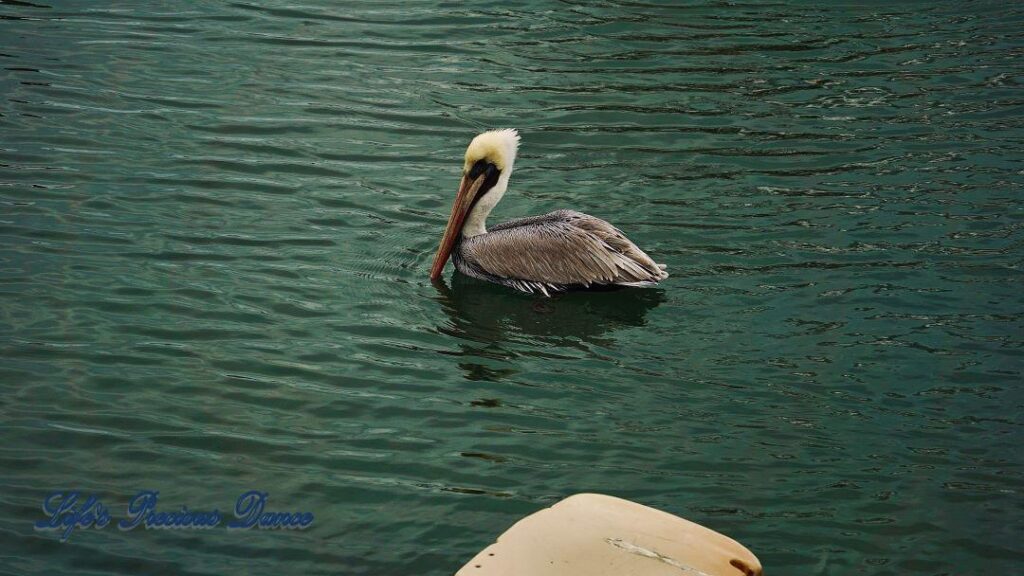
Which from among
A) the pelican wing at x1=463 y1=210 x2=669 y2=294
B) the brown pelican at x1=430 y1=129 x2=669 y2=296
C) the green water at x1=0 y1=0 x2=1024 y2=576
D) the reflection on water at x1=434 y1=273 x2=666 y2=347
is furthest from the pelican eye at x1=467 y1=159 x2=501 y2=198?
the reflection on water at x1=434 y1=273 x2=666 y2=347

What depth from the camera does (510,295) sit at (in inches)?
263

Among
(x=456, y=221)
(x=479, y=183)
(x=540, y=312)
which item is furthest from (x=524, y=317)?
(x=479, y=183)

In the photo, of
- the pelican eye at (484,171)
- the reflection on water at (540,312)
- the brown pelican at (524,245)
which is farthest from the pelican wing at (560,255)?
the pelican eye at (484,171)

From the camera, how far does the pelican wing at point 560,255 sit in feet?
20.9

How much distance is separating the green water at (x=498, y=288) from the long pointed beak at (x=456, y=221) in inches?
5.9

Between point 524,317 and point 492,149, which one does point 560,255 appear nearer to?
point 524,317

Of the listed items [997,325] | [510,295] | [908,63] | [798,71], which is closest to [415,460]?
[510,295]

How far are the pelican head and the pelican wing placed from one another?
5.2 inches

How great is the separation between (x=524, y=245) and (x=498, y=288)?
0.30 meters

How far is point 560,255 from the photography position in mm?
6535

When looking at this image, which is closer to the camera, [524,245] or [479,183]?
[524,245]

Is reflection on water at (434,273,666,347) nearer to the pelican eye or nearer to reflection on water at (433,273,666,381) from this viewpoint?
reflection on water at (433,273,666,381)

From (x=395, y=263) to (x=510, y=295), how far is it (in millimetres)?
663

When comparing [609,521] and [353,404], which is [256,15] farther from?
[609,521]
